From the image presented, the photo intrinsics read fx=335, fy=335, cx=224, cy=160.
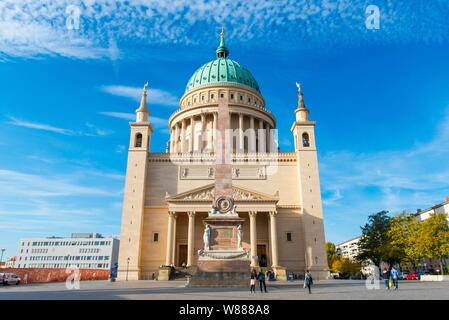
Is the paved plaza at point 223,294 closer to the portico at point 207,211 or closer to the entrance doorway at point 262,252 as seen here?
the portico at point 207,211

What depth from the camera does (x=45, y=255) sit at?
11025 cm

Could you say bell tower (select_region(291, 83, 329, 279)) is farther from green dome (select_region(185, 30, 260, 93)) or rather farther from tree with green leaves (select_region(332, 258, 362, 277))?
tree with green leaves (select_region(332, 258, 362, 277))

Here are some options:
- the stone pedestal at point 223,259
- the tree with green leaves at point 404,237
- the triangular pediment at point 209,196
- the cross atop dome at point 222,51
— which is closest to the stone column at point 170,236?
the triangular pediment at point 209,196

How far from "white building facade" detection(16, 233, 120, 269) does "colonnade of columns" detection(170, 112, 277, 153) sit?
2190 inches

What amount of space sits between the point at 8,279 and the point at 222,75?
172 feet

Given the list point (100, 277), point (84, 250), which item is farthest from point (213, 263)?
point (84, 250)

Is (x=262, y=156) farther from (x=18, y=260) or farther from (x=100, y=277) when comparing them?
(x=18, y=260)

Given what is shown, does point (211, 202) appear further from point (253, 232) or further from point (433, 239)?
point (433, 239)

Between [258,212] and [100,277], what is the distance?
2698cm

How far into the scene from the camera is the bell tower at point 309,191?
46.9 m

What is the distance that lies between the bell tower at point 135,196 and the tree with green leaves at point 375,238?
39.5m

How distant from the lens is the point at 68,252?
10800 centimetres

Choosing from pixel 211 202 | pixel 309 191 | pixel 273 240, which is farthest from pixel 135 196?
pixel 309 191

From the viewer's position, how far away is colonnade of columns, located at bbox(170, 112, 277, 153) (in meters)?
64.4
